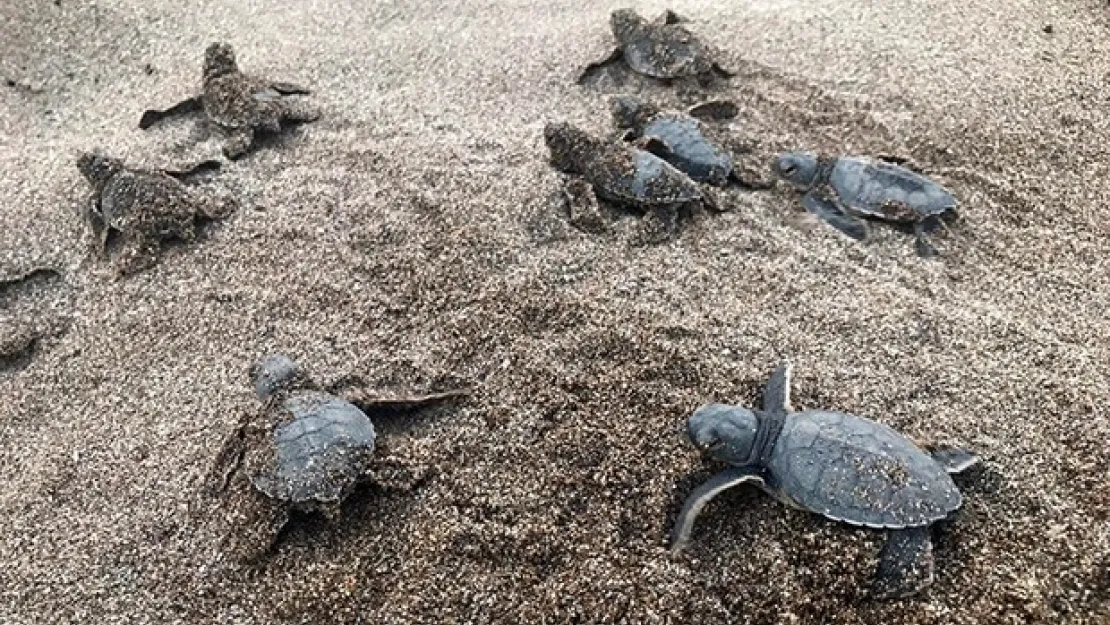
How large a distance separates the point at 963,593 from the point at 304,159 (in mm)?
3653

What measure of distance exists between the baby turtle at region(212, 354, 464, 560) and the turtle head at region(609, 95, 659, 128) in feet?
7.82

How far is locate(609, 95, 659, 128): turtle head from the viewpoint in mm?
4875

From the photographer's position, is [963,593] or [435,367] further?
[435,367]

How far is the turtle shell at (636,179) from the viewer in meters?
4.13

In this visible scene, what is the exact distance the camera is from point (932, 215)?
407 centimetres

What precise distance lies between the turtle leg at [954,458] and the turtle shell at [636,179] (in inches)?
66.6

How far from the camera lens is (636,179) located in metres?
4.17

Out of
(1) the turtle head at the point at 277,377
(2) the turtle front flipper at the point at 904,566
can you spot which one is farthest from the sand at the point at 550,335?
(1) the turtle head at the point at 277,377

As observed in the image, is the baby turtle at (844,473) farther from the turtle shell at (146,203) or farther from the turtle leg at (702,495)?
the turtle shell at (146,203)

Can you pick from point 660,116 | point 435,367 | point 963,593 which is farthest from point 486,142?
point 963,593

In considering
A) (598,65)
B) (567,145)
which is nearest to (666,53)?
(598,65)

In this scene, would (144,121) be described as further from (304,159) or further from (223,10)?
(223,10)

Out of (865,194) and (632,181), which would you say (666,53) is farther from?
(865,194)

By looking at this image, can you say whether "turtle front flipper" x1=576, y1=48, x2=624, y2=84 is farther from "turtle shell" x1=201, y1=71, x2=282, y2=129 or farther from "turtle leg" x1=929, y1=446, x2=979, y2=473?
"turtle leg" x1=929, y1=446, x2=979, y2=473
